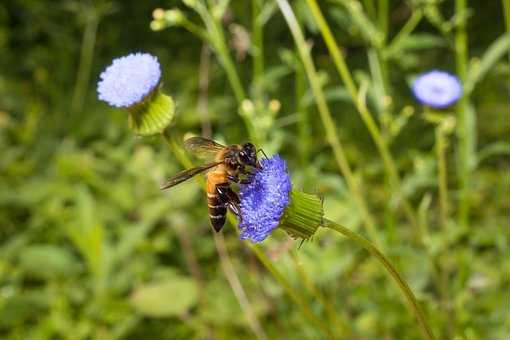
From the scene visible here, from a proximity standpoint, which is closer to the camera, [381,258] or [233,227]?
[381,258]

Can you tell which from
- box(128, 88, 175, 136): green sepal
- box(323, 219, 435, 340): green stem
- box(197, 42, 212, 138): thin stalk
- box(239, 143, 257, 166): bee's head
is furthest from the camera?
box(197, 42, 212, 138): thin stalk

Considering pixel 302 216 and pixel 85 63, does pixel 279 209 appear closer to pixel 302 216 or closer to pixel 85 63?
pixel 302 216

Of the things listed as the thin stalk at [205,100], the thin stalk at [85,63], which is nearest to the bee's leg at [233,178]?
the thin stalk at [205,100]

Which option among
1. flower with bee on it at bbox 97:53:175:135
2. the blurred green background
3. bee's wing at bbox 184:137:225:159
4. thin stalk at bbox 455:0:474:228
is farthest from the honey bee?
thin stalk at bbox 455:0:474:228

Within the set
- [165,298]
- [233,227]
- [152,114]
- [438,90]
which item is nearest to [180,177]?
[152,114]

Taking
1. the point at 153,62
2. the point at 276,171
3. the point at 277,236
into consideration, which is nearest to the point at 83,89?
the point at 277,236

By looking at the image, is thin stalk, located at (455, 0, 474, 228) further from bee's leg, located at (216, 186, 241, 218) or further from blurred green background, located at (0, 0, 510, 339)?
bee's leg, located at (216, 186, 241, 218)

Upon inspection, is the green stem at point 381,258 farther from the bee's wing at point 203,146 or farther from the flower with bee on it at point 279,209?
the bee's wing at point 203,146
